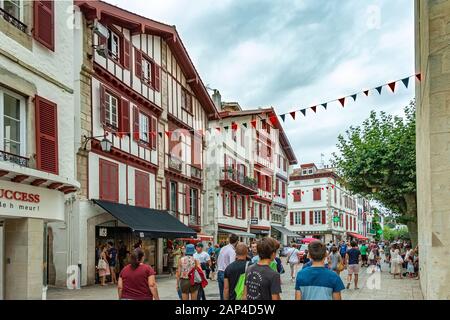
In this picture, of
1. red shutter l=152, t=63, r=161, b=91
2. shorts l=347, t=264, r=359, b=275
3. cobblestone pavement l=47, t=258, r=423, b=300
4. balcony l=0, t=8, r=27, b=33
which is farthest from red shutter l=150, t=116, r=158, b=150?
balcony l=0, t=8, r=27, b=33

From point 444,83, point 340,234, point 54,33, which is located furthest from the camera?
point 340,234

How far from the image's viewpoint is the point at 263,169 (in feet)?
127

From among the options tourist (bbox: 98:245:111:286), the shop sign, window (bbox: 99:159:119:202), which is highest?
window (bbox: 99:159:119:202)

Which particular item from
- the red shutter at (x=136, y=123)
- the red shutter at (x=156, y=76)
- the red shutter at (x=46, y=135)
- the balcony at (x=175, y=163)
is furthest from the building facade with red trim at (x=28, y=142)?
the balcony at (x=175, y=163)

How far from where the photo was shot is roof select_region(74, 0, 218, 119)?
1736 cm

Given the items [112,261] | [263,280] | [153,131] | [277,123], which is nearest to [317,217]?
[277,123]

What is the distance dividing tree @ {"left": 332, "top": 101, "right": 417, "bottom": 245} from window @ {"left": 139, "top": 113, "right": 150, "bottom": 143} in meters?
9.02

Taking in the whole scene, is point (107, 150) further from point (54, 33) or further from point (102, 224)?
point (54, 33)

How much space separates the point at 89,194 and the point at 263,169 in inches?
909

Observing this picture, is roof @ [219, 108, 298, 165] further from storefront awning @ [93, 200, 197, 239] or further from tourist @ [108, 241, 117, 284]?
tourist @ [108, 241, 117, 284]

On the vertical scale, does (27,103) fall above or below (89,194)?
above

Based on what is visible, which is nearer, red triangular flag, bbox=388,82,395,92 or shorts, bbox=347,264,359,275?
red triangular flag, bbox=388,82,395,92

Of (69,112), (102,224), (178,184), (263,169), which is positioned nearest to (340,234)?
(263,169)

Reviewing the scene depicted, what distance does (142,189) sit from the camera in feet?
67.6
